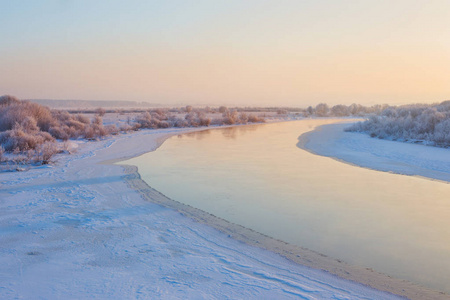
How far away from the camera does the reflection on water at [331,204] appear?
4309 mm

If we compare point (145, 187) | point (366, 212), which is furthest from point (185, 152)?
point (366, 212)

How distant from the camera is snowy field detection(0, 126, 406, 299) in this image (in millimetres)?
3146

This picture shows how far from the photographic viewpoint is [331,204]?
6410 mm

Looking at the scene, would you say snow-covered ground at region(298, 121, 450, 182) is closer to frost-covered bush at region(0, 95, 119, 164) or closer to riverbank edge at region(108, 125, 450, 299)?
riverbank edge at region(108, 125, 450, 299)

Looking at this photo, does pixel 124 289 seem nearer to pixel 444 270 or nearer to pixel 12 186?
pixel 444 270

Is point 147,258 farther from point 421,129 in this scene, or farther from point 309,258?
point 421,129

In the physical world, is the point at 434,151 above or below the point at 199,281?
above

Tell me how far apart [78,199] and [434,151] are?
12.0m

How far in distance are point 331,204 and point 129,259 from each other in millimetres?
4035

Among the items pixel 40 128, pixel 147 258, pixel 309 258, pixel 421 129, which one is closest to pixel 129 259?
pixel 147 258

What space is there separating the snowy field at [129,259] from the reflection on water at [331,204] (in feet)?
2.68

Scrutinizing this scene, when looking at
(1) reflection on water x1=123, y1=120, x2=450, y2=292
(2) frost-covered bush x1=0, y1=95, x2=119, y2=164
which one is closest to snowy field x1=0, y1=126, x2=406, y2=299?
(1) reflection on water x1=123, y1=120, x2=450, y2=292

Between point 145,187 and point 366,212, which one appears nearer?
point 366,212

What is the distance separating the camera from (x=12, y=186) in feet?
22.9
